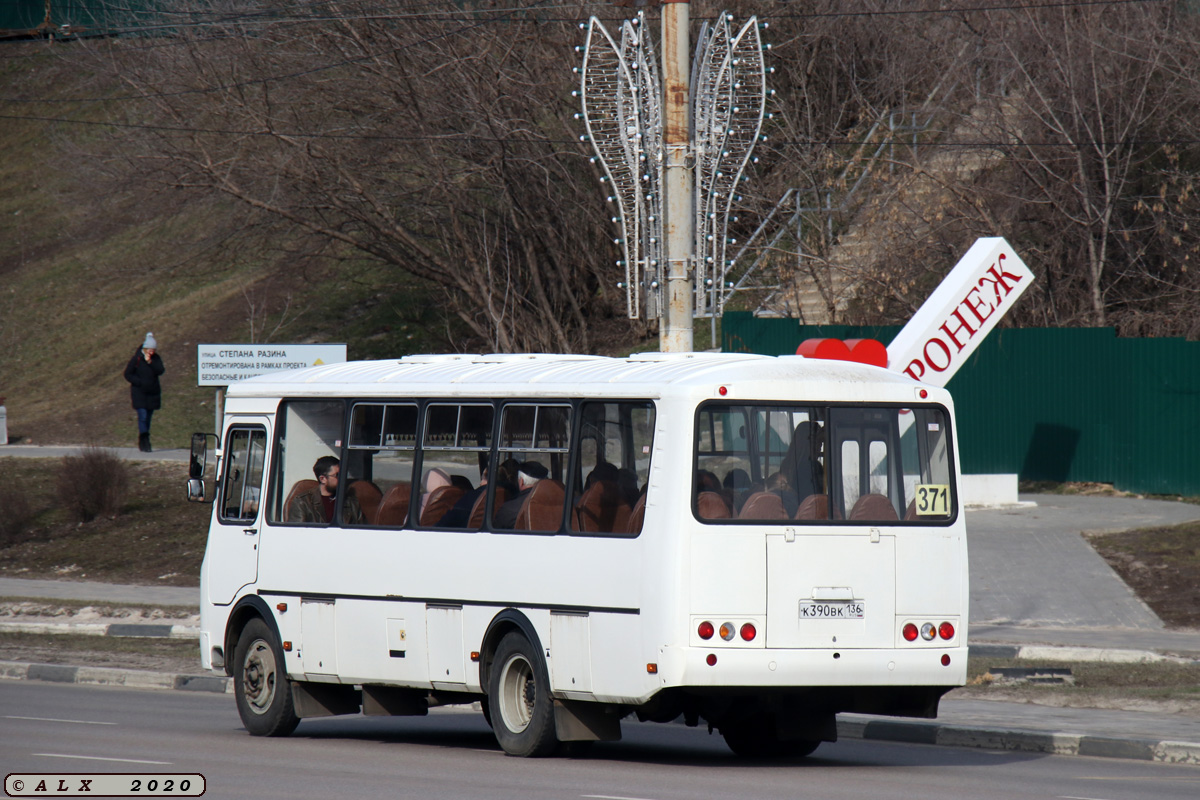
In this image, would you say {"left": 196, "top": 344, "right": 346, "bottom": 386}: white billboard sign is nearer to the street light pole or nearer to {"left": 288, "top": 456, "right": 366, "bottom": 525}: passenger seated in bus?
the street light pole

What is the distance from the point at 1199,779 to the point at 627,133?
→ 9.82 meters

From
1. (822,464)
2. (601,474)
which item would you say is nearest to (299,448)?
(601,474)

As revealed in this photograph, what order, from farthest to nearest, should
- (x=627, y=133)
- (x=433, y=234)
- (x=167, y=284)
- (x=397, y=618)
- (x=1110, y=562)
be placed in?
(x=167, y=284)
(x=433, y=234)
(x=1110, y=562)
(x=627, y=133)
(x=397, y=618)

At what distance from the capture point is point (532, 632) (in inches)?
400

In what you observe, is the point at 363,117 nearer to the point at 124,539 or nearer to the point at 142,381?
the point at 142,381

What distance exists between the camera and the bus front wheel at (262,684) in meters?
11.9

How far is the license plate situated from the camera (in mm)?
9492

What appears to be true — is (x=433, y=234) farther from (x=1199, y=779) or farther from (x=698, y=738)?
(x=1199, y=779)

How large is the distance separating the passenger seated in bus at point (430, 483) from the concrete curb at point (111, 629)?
871cm

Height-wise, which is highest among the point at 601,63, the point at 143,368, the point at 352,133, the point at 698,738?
the point at 352,133

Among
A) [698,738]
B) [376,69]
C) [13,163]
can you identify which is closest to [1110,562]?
[698,738]

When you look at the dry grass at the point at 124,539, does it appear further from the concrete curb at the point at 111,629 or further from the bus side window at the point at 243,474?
the bus side window at the point at 243,474

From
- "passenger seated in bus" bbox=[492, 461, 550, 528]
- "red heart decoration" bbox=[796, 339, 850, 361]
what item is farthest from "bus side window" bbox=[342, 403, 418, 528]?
"red heart decoration" bbox=[796, 339, 850, 361]

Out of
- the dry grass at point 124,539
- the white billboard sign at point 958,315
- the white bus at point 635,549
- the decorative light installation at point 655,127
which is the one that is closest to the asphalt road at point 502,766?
the white bus at point 635,549
